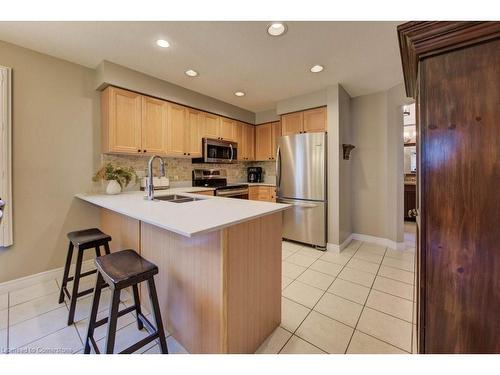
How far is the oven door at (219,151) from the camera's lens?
3.66m

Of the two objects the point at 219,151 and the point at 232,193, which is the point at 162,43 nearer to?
the point at 219,151

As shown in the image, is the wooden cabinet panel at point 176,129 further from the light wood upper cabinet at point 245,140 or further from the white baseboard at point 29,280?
the white baseboard at point 29,280

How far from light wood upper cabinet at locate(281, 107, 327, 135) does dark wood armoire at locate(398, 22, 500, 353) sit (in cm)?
249

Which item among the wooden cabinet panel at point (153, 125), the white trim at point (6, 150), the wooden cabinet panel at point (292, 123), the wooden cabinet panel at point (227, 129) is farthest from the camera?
the wooden cabinet panel at point (227, 129)

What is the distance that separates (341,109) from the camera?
10.4ft

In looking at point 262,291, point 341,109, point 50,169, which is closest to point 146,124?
point 50,169

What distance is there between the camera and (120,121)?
264 centimetres

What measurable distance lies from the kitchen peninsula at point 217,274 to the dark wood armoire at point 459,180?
0.86 metres

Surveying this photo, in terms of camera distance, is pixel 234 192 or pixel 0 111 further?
pixel 234 192

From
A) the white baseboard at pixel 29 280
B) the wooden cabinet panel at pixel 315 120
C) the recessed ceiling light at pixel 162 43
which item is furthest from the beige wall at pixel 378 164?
the white baseboard at pixel 29 280

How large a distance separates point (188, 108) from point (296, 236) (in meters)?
2.67

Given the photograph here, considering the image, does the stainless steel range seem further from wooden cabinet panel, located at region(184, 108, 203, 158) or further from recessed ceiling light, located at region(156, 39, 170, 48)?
recessed ceiling light, located at region(156, 39, 170, 48)

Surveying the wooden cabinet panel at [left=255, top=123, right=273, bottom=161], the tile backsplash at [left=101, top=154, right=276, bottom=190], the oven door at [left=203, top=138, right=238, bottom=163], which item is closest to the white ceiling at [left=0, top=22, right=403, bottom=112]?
the oven door at [left=203, top=138, right=238, bottom=163]
